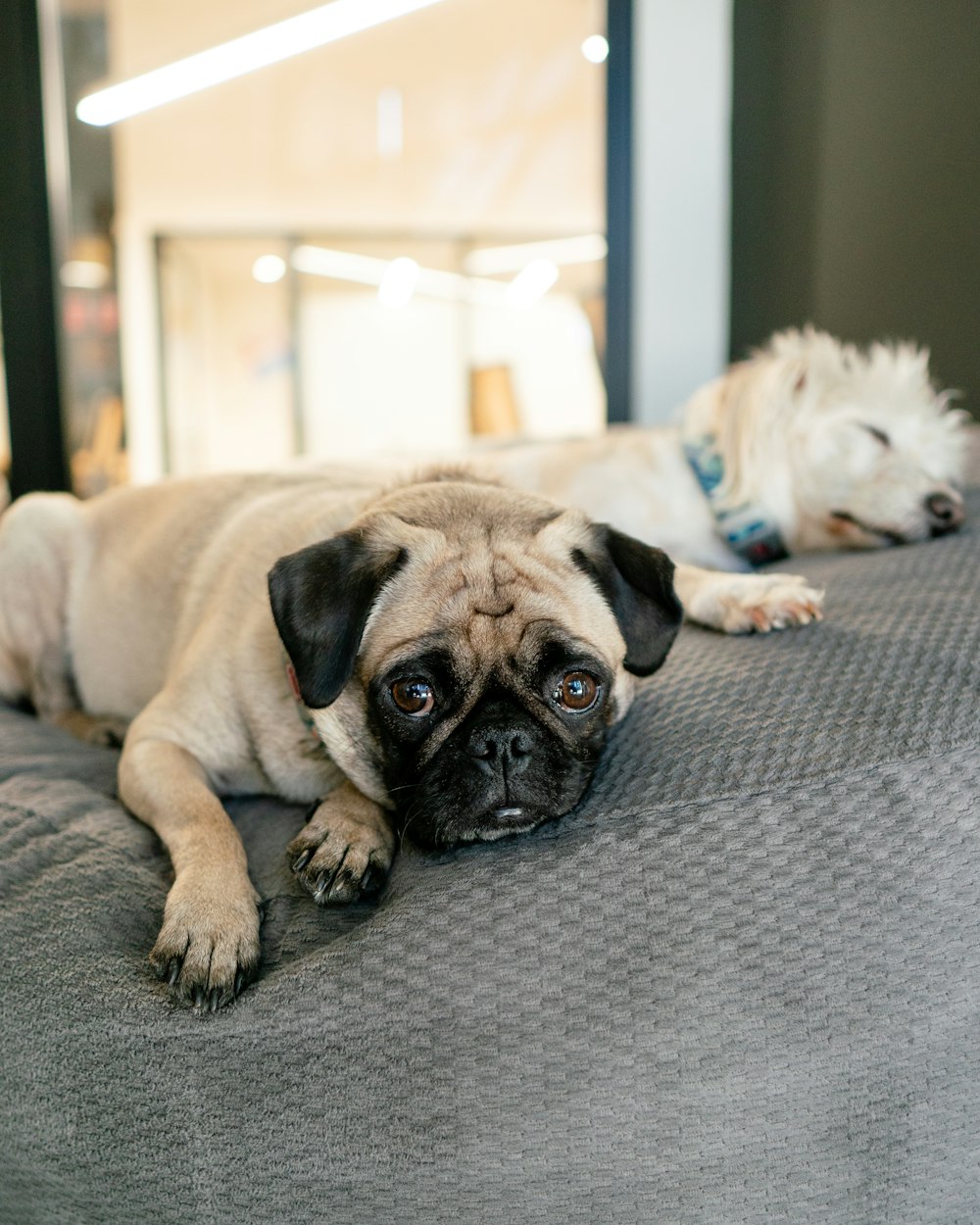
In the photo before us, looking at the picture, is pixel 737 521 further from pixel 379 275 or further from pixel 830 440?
pixel 379 275

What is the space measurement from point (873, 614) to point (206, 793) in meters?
1.25

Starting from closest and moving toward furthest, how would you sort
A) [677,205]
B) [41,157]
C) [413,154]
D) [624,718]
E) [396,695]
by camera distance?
[396,695], [624,718], [41,157], [677,205], [413,154]

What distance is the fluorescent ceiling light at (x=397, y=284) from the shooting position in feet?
39.1

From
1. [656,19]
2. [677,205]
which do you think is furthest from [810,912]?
[656,19]

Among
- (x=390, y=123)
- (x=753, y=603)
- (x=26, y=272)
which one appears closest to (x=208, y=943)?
(x=753, y=603)

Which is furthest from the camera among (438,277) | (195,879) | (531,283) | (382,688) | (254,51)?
(438,277)

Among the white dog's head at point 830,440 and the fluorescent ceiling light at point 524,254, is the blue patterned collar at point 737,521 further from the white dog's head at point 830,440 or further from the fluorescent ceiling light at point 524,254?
the fluorescent ceiling light at point 524,254

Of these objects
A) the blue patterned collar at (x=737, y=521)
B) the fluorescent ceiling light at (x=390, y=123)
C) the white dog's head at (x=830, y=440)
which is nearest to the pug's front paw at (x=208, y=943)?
the blue patterned collar at (x=737, y=521)

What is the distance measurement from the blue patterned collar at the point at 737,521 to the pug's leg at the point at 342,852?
1658 mm

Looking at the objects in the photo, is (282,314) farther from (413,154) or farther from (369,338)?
(413,154)

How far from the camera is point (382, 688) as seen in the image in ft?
5.13

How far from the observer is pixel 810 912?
124 cm

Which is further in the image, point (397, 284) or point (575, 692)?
point (397, 284)

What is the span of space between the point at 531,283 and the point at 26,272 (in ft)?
26.9
